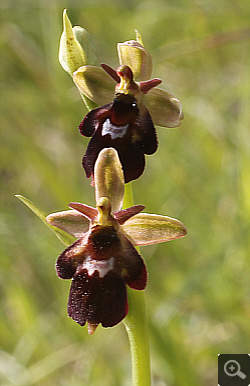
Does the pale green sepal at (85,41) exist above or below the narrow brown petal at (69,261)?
above

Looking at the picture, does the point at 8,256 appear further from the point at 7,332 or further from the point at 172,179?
the point at 172,179

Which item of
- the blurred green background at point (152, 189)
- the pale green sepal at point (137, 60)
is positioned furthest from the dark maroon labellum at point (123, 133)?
the blurred green background at point (152, 189)

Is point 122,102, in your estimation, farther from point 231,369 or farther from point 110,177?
point 231,369

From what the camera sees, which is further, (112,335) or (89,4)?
(89,4)

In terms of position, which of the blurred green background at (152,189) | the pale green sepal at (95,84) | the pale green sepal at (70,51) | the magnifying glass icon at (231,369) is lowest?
the magnifying glass icon at (231,369)

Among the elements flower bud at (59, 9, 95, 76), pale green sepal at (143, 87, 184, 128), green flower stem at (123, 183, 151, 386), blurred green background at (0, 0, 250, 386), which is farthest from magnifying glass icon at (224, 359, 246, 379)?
flower bud at (59, 9, 95, 76)

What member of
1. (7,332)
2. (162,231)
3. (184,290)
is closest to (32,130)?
(7,332)

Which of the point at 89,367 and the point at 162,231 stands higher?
the point at 162,231

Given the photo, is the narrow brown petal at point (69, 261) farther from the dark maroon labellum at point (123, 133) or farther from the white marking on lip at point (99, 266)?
the dark maroon labellum at point (123, 133)

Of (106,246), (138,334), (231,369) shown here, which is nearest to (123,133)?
(106,246)
